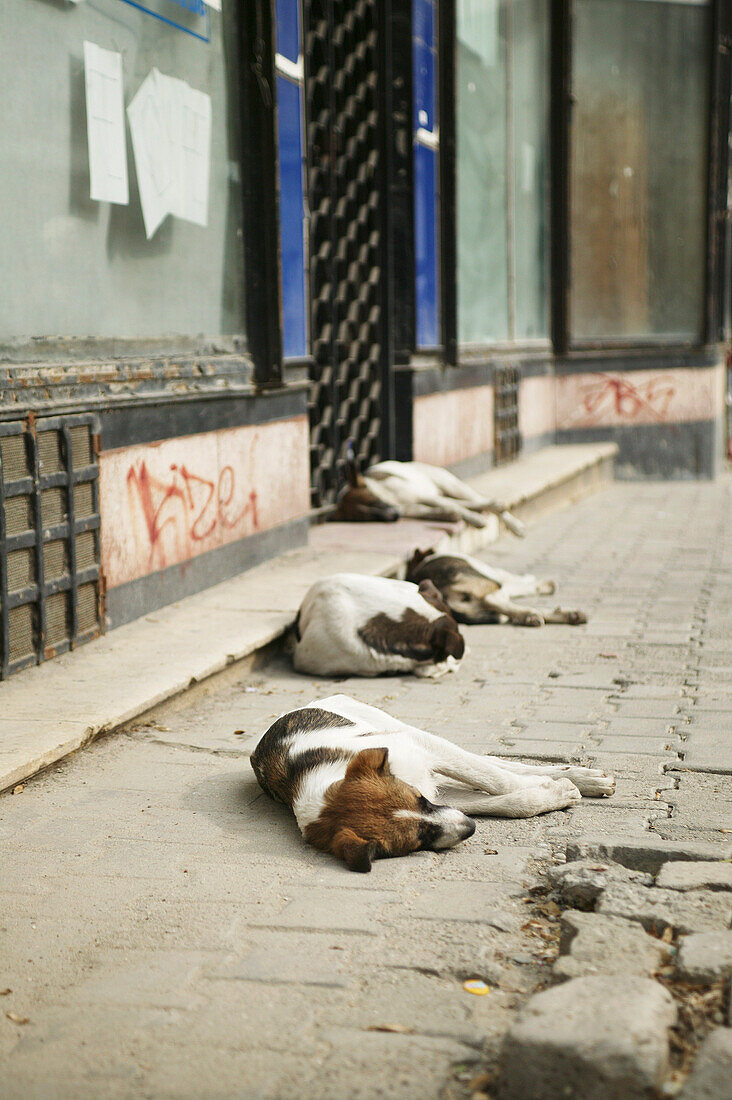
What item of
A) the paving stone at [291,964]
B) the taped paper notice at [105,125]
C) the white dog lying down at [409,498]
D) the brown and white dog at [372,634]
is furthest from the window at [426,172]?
the paving stone at [291,964]

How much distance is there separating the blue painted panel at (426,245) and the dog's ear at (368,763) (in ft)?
28.0

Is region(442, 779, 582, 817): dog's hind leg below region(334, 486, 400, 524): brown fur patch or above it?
below

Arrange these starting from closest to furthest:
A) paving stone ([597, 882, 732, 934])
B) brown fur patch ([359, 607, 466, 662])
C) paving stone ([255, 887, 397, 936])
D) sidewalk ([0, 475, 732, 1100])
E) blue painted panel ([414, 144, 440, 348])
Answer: sidewalk ([0, 475, 732, 1100]) < paving stone ([597, 882, 732, 934]) < paving stone ([255, 887, 397, 936]) < brown fur patch ([359, 607, 466, 662]) < blue painted panel ([414, 144, 440, 348])

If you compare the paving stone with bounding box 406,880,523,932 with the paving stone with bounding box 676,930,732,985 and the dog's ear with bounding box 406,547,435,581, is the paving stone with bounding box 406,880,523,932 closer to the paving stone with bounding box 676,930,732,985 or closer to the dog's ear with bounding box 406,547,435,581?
the paving stone with bounding box 676,930,732,985

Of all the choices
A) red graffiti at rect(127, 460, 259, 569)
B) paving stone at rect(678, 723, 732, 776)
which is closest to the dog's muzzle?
paving stone at rect(678, 723, 732, 776)

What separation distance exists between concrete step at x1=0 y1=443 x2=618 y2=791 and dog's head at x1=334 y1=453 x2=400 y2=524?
0.17m

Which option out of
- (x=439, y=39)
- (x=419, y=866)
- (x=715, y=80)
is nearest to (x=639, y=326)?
(x=715, y=80)

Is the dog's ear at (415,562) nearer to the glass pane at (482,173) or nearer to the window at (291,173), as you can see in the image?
the window at (291,173)

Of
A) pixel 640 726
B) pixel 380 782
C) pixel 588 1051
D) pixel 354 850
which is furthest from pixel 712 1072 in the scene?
pixel 640 726

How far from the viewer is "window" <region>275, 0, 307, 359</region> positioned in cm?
900

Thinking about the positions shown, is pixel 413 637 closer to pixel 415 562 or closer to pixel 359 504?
pixel 415 562

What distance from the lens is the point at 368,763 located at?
12.3ft

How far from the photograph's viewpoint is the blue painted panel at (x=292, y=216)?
29.8 feet

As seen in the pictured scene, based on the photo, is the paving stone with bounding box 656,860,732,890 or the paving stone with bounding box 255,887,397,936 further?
the paving stone with bounding box 656,860,732,890
